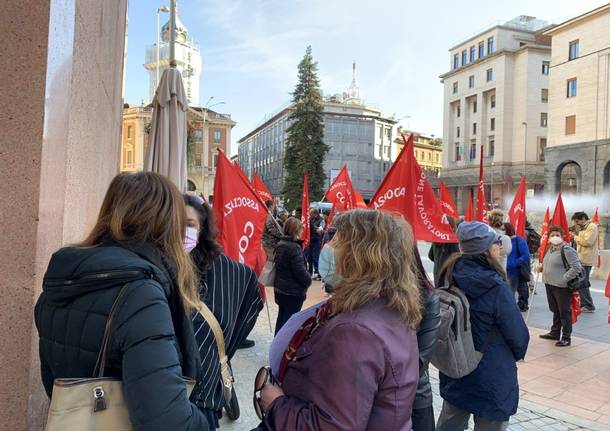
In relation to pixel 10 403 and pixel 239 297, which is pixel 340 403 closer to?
pixel 239 297

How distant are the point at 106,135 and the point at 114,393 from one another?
14.1 ft

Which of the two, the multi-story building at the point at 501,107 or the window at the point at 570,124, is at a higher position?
the multi-story building at the point at 501,107

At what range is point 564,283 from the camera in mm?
7637

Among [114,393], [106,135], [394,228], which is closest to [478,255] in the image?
[394,228]

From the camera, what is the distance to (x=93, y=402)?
1.49 meters

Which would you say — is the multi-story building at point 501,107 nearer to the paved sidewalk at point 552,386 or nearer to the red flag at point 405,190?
the paved sidewalk at point 552,386

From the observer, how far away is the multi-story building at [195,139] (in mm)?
67625

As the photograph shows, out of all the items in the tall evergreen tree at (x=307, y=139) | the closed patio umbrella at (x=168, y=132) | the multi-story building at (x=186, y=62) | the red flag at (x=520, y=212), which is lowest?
the red flag at (x=520, y=212)

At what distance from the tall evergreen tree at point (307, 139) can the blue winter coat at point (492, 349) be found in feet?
157

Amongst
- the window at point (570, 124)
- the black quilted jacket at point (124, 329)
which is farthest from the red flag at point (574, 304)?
the window at point (570, 124)

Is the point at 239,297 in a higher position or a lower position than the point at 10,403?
higher

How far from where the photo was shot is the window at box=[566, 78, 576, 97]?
4325 cm

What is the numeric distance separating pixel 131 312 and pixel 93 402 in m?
0.28

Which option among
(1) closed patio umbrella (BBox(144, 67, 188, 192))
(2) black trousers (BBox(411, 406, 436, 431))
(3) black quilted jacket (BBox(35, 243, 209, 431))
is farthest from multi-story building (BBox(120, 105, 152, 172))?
(3) black quilted jacket (BBox(35, 243, 209, 431))
